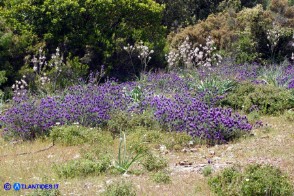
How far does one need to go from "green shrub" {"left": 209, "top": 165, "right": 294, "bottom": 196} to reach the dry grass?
21cm

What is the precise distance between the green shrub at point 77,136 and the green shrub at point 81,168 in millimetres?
1490

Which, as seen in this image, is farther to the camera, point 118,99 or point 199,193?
point 118,99

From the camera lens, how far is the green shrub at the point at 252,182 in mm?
4855

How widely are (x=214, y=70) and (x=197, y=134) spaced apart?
4.57 m

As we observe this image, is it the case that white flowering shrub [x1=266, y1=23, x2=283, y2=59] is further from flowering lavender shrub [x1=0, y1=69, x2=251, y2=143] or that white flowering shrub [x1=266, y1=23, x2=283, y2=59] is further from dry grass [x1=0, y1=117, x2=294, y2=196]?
dry grass [x1=0, y1=117, x2=294, y2=196]

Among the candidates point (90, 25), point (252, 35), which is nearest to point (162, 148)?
point (90, 25)

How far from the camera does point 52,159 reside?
23.0ft

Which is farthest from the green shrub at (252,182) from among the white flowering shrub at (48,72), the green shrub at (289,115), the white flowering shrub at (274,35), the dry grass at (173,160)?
the white flowering shrub at (274,35)

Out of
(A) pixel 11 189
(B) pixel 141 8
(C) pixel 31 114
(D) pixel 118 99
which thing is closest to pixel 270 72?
(D) pixel 118 99

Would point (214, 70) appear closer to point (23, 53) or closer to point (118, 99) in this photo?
point (118, 99)

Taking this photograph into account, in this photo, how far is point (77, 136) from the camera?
26.0 ft

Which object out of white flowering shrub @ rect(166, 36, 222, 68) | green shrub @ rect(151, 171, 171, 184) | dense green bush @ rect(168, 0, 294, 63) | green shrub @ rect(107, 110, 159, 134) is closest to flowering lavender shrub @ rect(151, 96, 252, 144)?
green shrub @ rect(107, 110, 159, 134)

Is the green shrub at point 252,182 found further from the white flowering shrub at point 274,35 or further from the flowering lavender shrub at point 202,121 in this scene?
the white flowering shrub at point 274,35

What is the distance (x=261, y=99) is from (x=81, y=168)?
16.4 ft
